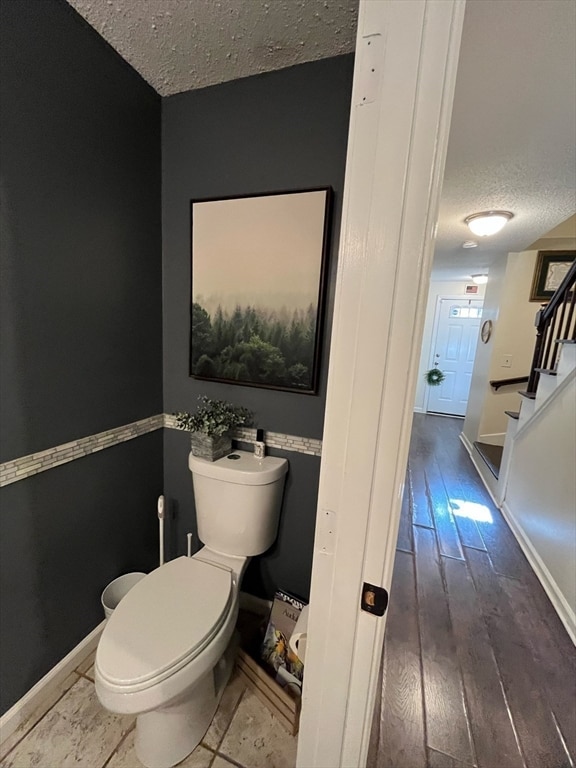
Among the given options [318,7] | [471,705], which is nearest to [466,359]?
[471,705]

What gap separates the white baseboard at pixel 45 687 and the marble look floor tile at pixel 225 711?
61 cm

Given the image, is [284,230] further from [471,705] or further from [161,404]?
[471,705]

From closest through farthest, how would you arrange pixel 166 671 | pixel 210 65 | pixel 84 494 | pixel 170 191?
pixel 166 671, pixel 210 65, pixel 84 494, pixel 170 191

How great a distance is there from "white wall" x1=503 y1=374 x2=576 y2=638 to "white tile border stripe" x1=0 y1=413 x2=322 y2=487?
4.86 feet

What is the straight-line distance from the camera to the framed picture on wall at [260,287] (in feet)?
4.21

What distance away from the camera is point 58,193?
43.6 inches

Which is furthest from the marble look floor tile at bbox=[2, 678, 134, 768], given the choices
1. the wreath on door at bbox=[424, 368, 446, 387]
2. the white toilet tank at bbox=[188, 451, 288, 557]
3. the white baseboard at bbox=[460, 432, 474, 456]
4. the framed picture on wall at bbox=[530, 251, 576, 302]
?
the wreath on door at bbox=[424, 368, 446, 387]

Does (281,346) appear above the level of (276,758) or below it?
above

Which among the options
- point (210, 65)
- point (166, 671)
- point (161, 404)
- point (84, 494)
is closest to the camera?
point (166, 671)

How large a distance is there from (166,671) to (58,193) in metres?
1.49

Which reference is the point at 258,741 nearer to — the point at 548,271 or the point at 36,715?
the point at 36,715

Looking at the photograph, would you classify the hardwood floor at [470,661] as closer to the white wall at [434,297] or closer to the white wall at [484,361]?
the white wall at [484,361]

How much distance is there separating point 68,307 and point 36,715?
1.46 m

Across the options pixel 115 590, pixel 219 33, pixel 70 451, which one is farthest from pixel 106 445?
pixel 219 33
